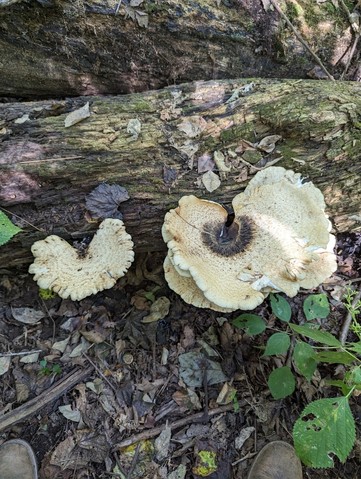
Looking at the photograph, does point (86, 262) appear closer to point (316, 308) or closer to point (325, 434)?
point (316, 308)

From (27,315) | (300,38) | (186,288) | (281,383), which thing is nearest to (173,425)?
(281,383)

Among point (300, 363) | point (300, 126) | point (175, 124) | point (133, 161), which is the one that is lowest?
point (300, 363)

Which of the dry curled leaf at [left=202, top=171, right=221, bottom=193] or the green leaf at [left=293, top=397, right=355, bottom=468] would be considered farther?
the dry curled leaf at [left=202, top=171, right=221, bottom=193]

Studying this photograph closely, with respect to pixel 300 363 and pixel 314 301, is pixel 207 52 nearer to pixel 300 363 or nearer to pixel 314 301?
pixel 314 301

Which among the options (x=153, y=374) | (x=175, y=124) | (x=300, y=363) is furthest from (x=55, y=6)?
(x=300, y=363)

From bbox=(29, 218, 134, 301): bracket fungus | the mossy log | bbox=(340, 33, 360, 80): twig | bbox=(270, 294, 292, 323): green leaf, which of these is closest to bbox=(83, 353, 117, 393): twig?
bbox=(29, 218, 134, 301): bracket fungus

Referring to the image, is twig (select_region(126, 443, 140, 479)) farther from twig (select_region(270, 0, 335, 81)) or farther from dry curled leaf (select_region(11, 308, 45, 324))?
twig (select_region(270, 0, 335, 81))

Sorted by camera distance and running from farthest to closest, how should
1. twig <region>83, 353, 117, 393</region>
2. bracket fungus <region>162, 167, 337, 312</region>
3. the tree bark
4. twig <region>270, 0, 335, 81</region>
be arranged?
twig <region>270, 0, 335, 81</region> → the tree bark → twig <region>83, 353, 117, 393</region> → bracket fungus <region>162, 167, 337, 312</region>
